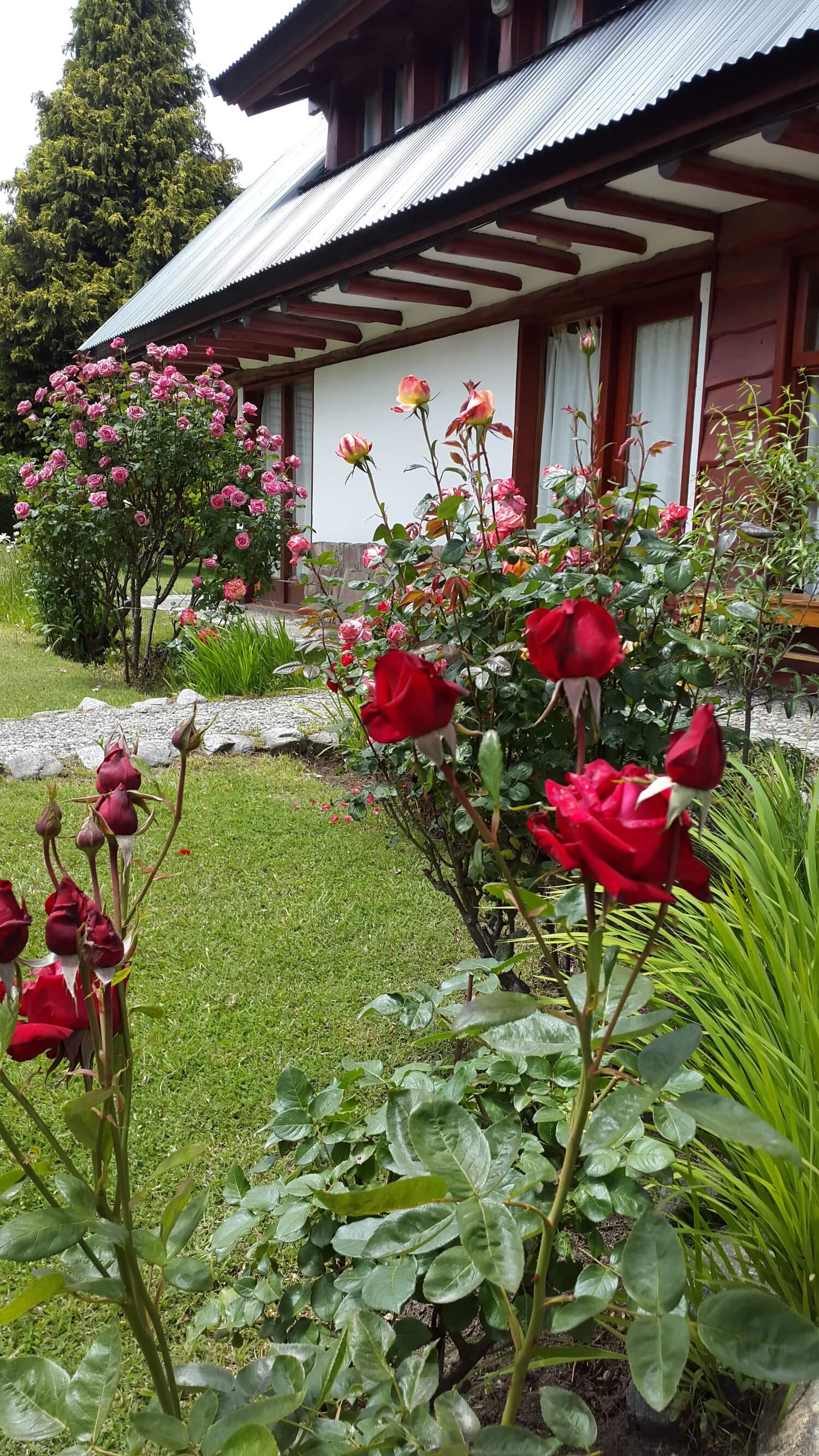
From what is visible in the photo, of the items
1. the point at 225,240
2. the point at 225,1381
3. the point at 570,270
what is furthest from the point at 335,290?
the point at 225,1381

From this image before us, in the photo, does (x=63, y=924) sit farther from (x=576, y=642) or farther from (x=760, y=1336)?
(x=760, y=1336)

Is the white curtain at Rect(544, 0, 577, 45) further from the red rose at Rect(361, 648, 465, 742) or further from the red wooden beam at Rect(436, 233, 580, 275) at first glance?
the red rose at Rect(361, 648, 465, 742)

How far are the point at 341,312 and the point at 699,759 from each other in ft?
25.0

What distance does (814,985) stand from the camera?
1.38 meters

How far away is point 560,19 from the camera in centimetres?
741

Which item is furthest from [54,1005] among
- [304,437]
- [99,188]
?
[99,188]

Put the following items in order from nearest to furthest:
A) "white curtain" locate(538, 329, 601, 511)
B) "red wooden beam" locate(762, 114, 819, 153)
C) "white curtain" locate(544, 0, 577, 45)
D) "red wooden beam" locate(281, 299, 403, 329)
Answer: "red wooden beam" locate(762, 114, 819, 153) → "white curtain" locate(538, 329, 601, 511) → "white curtain" locate(544, 0, 577, 45) → "red wooden beam" locate(281, 299, 403, 329)

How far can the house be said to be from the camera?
4480 mm

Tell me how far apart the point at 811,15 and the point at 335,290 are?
349cm

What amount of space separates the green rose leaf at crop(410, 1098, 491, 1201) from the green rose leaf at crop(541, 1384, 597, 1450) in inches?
7.2

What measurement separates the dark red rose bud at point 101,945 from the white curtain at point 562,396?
589 centimetres

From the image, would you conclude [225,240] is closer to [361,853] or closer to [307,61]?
[307,61]

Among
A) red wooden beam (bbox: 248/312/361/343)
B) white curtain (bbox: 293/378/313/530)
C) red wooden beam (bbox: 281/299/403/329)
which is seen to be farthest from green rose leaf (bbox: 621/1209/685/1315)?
white curtain (bbox: 293/378/313/530)

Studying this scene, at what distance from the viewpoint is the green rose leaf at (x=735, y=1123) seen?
0.59m
